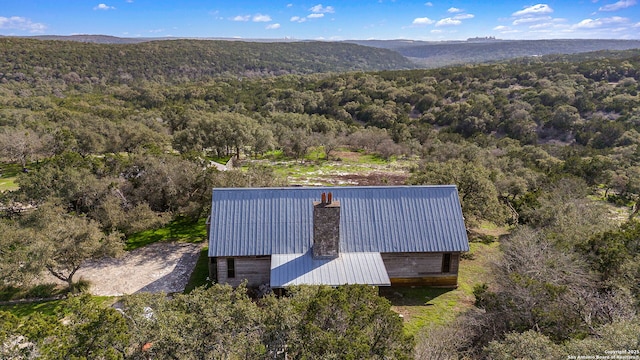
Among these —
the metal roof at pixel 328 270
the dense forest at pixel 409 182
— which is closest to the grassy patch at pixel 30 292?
the dense forest at pixel 409 182

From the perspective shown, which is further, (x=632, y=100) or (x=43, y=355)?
(x=632, y=100)

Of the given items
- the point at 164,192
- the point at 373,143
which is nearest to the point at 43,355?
the point at 164,192

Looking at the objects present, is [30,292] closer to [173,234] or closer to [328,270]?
[173,234]

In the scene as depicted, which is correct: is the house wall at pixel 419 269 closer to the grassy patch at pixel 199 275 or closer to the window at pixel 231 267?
the window at pixel 231 267

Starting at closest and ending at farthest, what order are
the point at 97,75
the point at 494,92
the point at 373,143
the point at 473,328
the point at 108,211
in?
the point at 473,328, the point at 108,211, the point at 373,143, the point at 494,92, the point at 97,75

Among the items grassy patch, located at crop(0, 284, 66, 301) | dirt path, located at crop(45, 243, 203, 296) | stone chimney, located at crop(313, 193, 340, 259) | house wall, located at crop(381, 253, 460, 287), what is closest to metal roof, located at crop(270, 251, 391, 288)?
stone chimney, located at crop(313, 193, 340, 259)

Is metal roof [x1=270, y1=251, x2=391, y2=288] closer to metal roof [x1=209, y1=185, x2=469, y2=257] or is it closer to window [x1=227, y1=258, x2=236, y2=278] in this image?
metal roof [x1=209, y1=185, x2=469, y2=257]

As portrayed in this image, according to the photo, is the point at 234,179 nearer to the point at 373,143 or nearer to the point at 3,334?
the point at 3,334

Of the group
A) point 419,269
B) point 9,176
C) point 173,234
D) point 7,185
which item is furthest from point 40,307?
point 9,176
